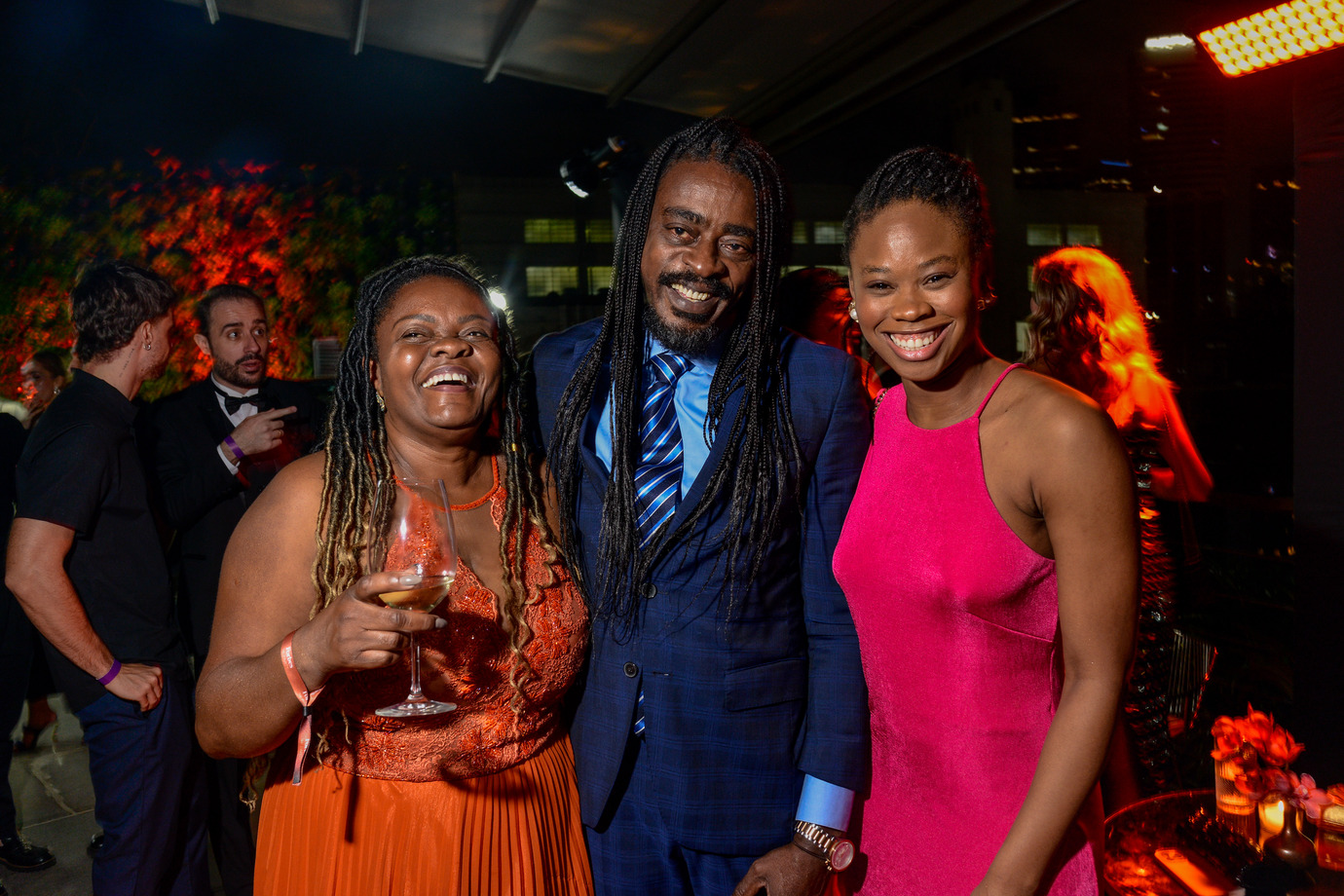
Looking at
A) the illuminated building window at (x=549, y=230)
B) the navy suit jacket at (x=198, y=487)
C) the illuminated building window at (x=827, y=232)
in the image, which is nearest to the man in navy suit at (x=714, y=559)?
the navy suit jacket at (x=198, y=487)

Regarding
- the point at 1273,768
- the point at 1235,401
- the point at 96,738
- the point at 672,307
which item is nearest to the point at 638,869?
the point at 672,307

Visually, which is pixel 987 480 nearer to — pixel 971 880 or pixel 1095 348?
pixel 971 880

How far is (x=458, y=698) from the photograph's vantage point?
1.58 metres

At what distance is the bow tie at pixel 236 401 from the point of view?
3.64 meters

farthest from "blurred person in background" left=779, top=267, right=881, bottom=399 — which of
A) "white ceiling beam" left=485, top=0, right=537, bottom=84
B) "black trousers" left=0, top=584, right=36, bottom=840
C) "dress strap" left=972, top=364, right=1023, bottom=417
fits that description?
"black trousers" left=0, top=584, right=36, bottom=840

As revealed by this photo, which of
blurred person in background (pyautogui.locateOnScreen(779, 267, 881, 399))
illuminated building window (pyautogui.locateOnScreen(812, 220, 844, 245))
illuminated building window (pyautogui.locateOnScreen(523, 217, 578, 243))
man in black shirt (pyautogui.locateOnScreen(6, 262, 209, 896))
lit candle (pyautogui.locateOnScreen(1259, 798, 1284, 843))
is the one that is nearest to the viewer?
lit candle (pyautogui.locateOnScreen(1259, 798, 1284, 843))

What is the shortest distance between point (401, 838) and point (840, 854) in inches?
30.5

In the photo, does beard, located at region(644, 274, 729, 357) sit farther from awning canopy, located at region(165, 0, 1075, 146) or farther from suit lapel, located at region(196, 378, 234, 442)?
awning canopy, located at region(165, 0, 1075, 146)

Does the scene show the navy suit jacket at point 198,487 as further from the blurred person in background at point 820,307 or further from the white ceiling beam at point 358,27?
the white ceiling beam at point 358,27

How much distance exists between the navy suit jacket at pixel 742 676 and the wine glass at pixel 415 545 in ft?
1.27

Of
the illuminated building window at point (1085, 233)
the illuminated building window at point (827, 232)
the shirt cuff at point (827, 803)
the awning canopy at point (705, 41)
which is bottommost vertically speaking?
the shirt cuff at point (827, 803)

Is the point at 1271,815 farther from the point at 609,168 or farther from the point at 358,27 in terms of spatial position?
the point at 358,27

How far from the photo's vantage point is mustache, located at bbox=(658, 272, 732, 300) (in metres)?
1.68

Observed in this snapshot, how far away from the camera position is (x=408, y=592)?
1.28 metres
